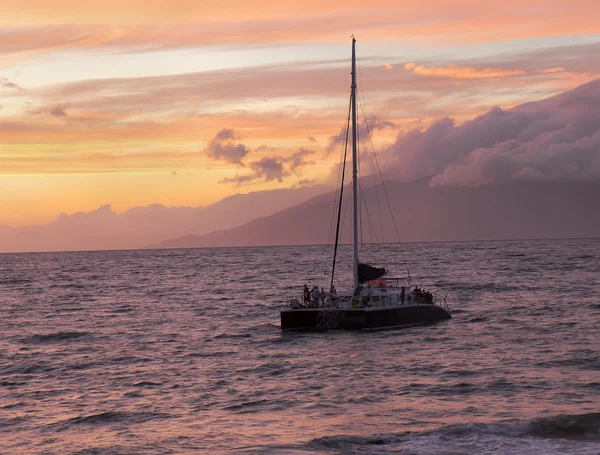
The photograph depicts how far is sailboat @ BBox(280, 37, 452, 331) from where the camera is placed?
48.7 m

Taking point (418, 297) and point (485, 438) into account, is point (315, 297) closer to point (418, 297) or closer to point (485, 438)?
point (418, 297)

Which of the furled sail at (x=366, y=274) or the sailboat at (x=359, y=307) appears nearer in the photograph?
the sailboat at (x=359, y=307)

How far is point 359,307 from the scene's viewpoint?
49094 mm

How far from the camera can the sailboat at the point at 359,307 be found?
4869 cm

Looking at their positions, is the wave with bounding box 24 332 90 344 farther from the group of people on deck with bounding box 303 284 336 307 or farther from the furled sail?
the furled sail

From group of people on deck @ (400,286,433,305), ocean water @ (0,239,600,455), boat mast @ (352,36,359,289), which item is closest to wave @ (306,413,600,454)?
ocean water @ (0,239,600,455)

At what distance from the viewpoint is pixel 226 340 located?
164 feet

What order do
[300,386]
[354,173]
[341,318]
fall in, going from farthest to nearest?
1. [354,173]
2. [341,318]
3. [300,386]

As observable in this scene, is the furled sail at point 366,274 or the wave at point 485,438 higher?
the furled sail at point 366,274

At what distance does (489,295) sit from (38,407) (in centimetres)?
5764

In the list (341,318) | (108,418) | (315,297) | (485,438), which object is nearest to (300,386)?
(108,418)

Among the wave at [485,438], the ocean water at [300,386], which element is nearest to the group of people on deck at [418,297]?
the ocean water at [300,386]

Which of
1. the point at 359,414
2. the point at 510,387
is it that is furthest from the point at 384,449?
the point at 510,387

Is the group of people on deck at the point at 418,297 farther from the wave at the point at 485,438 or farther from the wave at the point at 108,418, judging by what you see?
the wave at the point at 108,418
